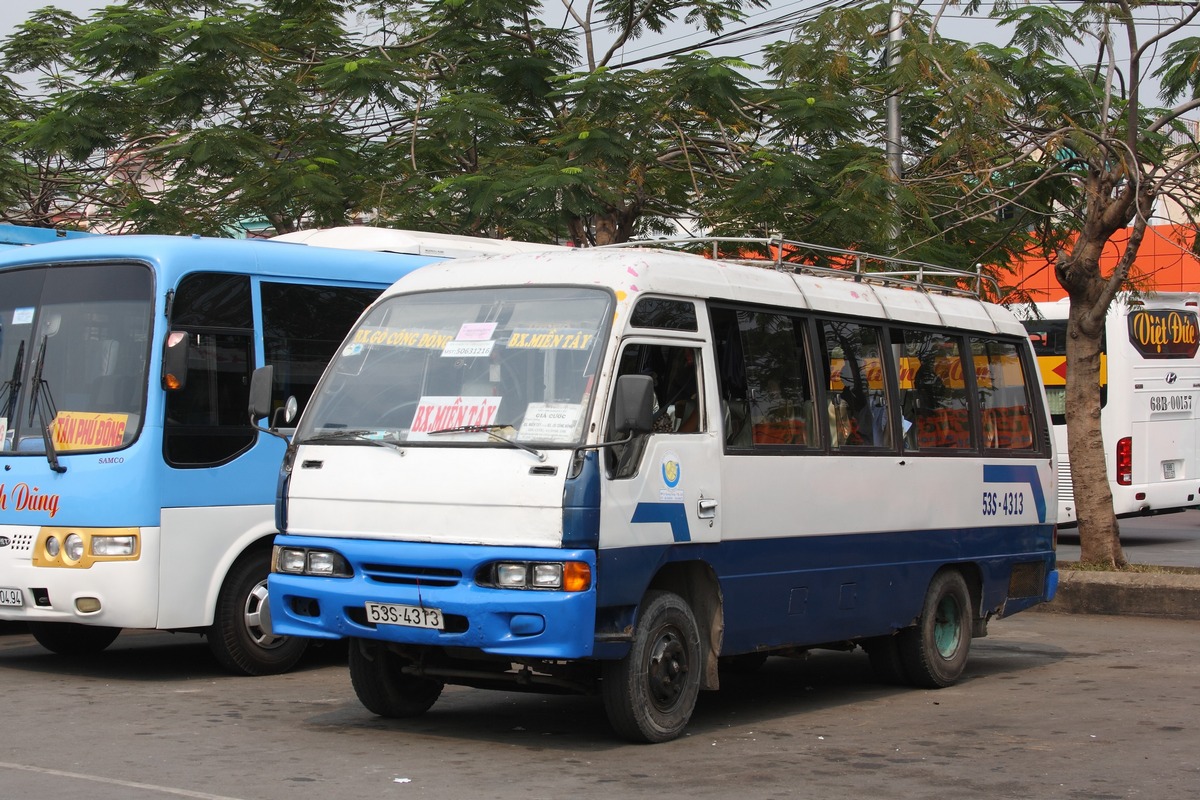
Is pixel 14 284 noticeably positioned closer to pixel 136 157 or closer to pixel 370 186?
pixel 370 186

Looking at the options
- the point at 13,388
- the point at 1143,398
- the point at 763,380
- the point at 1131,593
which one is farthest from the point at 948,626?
the point at 1143,398

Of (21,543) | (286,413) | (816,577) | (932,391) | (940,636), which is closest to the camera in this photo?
(286,413)

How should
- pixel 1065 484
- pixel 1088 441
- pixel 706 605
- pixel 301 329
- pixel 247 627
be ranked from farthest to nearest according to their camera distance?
pixel 1065 484 < pixel 1088 441 < pixel 301 329 < pixel 247 627 < pixel 706 605

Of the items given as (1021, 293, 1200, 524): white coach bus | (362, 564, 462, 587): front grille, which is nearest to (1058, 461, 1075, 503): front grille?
(1021, 293, 1200, 524): white coach bus

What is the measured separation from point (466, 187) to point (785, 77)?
340 centimetres

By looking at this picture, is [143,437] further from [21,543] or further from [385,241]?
[385,241]

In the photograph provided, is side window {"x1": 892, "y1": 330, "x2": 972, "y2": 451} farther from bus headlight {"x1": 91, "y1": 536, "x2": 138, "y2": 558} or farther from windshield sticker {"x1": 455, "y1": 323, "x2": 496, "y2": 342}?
bus headlight {"x1": 91, "y1": 536, "x2": 138, "y2": 558}

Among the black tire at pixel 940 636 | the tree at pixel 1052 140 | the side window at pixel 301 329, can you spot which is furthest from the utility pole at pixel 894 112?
the side window at pixel 301 329

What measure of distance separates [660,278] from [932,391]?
117 inches

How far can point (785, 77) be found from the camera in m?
15.1

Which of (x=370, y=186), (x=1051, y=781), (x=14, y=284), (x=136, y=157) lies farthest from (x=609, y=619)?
(x=136, y=157)

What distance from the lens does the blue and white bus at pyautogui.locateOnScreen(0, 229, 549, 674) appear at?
9.27 m

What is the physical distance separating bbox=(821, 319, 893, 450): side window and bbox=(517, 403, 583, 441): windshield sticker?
86.0 inches

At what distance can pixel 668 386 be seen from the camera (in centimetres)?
777
